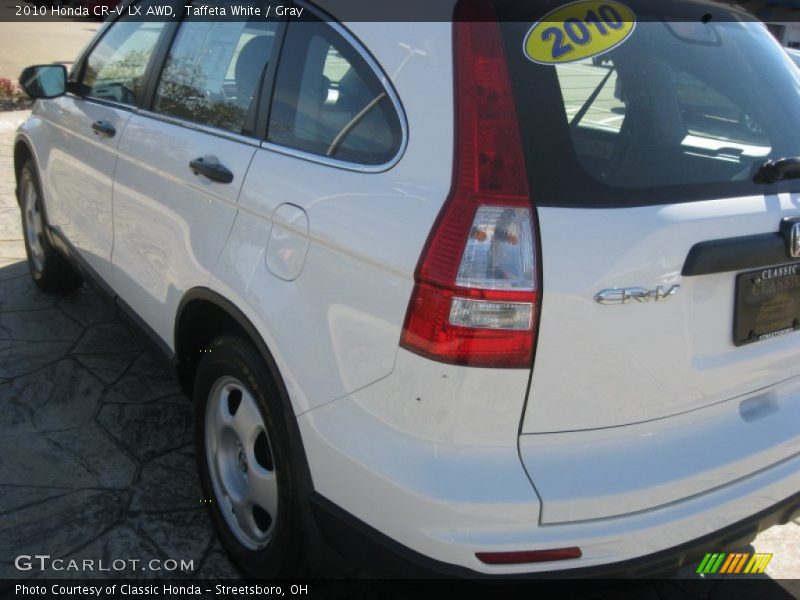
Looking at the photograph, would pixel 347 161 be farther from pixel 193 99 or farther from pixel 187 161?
pixel 193 99

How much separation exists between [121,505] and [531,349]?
6.56 feet

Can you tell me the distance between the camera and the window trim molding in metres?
1.85

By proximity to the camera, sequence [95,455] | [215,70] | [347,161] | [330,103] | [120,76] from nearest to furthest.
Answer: [347,161] → [330,103] → [215,70] → [95,455] → [120,76]

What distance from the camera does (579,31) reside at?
186 cm

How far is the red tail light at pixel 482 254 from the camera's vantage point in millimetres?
1670

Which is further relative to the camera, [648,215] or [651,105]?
[651,105]

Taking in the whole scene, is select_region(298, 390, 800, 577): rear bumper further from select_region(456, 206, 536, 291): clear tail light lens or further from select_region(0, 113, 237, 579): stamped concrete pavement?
select_region(0, 113, 237, 579): stamped concrete pavement

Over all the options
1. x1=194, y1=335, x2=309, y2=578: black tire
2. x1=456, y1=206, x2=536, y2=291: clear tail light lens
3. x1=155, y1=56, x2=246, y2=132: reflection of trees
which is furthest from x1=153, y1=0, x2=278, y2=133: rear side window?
x1=456, y1=206, x2=536, y2=291: clear tail light lens

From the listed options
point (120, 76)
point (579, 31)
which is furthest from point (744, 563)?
point (120, 76)

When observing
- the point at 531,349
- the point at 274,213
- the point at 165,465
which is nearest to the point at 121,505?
the point at 165,465

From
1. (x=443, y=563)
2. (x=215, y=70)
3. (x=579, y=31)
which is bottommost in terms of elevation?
(x=443, y=563)

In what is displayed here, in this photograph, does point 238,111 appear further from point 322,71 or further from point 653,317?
point 653,317

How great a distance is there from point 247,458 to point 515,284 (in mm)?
1191

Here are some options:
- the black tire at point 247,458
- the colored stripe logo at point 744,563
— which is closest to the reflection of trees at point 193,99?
the black tire at point 247,458
